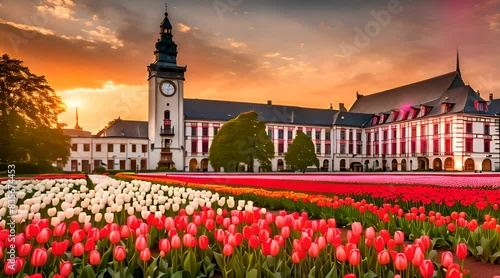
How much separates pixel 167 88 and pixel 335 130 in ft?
107

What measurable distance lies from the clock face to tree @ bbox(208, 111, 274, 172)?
17488 millimetres

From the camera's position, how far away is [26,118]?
3600cm

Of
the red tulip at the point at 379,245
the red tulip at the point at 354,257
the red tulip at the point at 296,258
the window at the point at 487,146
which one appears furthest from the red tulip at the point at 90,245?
the window at the point at 487,146

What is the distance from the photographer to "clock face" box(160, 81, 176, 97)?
211 ft

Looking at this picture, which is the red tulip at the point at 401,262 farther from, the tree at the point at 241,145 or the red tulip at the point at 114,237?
the tree at the point at 241,145

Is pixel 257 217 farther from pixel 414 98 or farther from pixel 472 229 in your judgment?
pixel 414 98

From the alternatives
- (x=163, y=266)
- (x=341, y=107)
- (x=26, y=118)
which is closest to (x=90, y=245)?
(x=163, y=266)

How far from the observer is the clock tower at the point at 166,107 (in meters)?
63.8

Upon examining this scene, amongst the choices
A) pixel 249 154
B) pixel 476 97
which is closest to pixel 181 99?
pixel 249 154

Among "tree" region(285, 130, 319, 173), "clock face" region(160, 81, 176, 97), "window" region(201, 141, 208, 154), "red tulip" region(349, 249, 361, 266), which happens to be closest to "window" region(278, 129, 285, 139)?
"window" region(201, 141, 208, 154)

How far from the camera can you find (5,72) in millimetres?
34781

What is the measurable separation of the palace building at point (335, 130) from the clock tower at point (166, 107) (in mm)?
163

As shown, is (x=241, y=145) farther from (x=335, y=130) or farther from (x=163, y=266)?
(x=163, y=266)

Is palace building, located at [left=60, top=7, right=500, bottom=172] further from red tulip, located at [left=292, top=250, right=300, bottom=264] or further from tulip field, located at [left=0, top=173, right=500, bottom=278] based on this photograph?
red tulip, located at [left=292, top=250, right=300, bottom=264]
